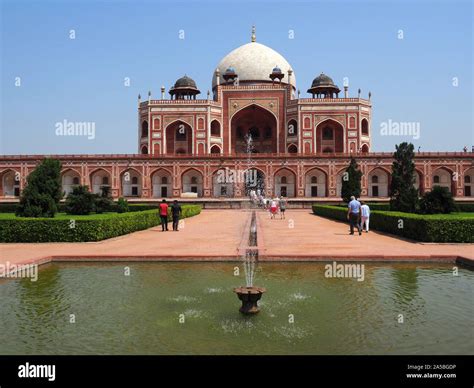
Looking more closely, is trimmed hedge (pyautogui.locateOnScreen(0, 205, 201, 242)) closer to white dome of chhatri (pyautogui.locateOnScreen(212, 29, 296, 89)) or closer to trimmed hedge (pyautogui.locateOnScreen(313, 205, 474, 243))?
trimmed hedge (pyautogui.locateOnScreen(313, 205, 474, 243))

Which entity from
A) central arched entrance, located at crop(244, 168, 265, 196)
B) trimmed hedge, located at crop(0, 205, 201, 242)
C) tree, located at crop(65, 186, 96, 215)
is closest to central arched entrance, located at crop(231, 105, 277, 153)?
central arched entrance, located at crop(244, 168, 265, 196)

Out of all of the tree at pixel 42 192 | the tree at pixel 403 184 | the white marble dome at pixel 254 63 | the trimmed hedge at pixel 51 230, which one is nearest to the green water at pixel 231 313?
the trimmed hedge at pixel 51 230

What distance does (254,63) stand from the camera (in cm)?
4447

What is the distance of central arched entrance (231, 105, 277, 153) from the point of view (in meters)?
41.9

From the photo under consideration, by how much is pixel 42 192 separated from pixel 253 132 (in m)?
32.4

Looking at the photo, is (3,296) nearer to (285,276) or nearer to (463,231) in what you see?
(285,276)

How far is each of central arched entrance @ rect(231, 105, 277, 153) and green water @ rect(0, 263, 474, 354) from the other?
35597mm

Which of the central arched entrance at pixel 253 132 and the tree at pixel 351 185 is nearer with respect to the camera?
the tree at pixel 351 185

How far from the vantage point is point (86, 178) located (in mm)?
34438

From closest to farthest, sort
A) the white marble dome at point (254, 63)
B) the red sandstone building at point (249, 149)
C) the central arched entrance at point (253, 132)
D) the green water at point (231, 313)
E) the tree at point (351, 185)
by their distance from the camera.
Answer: the green water at point (231, 313) → the tree at point (351, 185) → the red sandstone building at point (249, 149) → the central arched entrance at point (253, 132) → the white marble dome at point (254, 63)

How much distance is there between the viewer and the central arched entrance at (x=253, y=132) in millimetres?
41875

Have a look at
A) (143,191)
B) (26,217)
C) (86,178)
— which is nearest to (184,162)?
(143,191)

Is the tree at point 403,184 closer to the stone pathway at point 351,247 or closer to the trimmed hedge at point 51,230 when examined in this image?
the stone pathway at point 351,247
